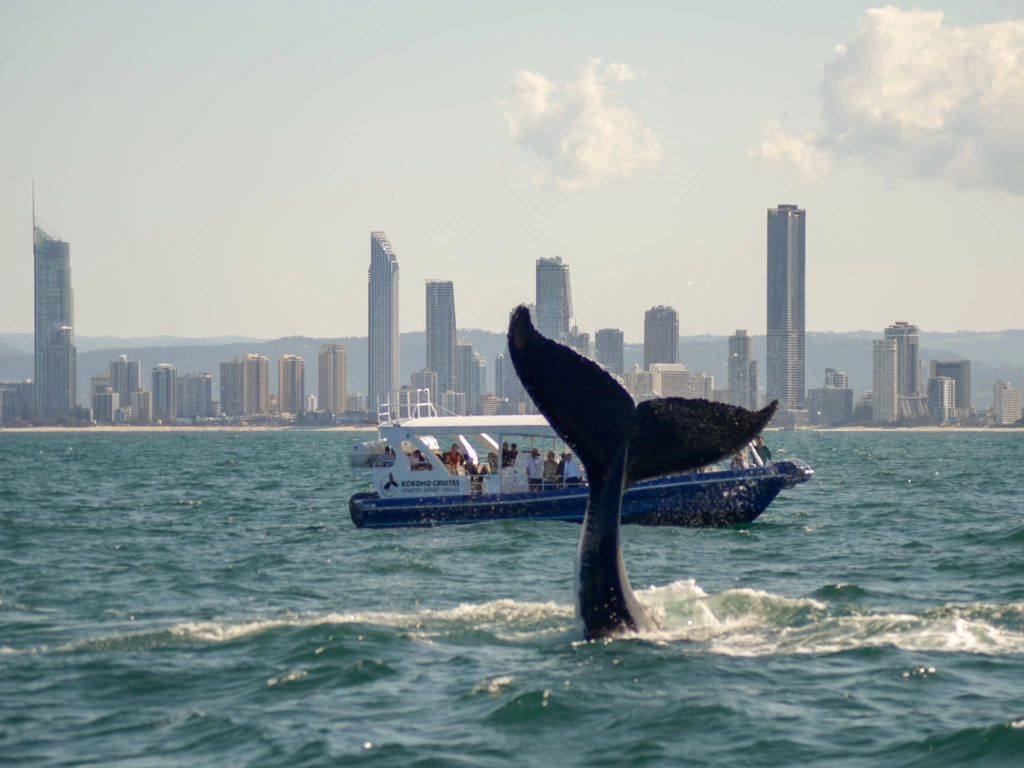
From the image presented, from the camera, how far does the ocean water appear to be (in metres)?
11.4

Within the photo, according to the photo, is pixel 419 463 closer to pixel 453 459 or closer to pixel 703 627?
pixel 453 459

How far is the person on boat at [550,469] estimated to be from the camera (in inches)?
1154

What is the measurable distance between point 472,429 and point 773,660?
15.5 meters

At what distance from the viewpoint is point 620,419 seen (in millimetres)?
13586

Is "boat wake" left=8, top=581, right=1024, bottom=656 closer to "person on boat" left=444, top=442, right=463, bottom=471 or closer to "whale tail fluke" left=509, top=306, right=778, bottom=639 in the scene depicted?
"whale tail fluke" left=509, top=306, right=778, bottom=639

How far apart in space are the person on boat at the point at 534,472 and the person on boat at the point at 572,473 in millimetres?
522

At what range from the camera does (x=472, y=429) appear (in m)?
29.2

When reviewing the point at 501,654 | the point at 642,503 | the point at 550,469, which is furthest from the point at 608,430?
the point at 550,469

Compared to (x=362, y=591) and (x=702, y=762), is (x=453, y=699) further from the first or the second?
(x=362, y=591)

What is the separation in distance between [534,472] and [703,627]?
13669mm

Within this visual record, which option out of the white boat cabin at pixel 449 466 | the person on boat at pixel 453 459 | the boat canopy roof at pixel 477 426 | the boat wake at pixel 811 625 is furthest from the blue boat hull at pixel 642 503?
the boat wake at pixel 811 625

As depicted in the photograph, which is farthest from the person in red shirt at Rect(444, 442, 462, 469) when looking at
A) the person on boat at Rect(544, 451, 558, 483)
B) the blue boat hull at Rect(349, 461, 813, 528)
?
the person on boat at Rect(544, 451, 558, 483)

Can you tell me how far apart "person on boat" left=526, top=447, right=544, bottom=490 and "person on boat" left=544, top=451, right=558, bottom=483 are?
15cm

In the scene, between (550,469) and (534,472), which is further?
(550,469)
